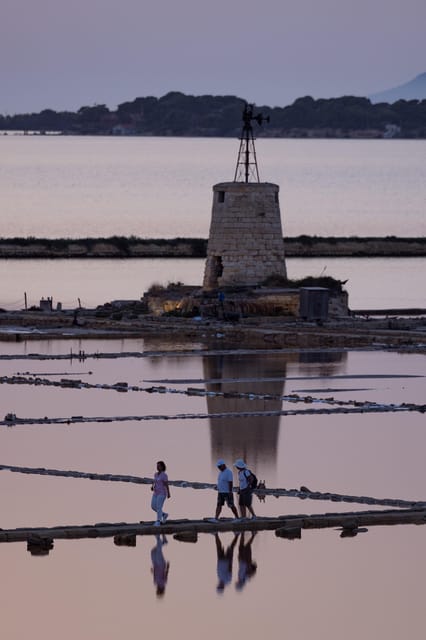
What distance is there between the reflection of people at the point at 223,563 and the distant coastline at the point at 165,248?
50.5 meters

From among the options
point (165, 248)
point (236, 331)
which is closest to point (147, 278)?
point (165, 248)

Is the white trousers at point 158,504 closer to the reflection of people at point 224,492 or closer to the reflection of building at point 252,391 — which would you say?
the reflection of people at point 224,492

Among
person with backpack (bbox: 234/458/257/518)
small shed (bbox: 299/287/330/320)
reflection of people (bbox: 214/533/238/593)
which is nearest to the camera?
reflection of people (bbox: 214/533/238/593)

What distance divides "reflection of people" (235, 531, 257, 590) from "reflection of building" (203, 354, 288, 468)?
460cm

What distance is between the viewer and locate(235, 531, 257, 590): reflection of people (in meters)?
17.0

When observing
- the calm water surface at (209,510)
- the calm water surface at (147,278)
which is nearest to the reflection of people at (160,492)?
the calm water surface at (209,510)

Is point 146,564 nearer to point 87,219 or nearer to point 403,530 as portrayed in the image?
point 403,530

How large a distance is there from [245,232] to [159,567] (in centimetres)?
2240

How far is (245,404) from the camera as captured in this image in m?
27.5

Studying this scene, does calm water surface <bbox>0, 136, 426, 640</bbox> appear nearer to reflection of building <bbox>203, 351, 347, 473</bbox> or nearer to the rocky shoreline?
reflection of building <bbox>203, 351, 347, 473</bbox>

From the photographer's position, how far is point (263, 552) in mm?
17641

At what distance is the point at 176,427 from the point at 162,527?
728 centimetres

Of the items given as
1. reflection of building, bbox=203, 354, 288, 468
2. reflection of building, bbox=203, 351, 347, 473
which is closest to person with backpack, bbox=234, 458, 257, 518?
reflection of building, bbox=203, 351, 347, 473

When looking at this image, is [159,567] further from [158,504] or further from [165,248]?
[165,248]
